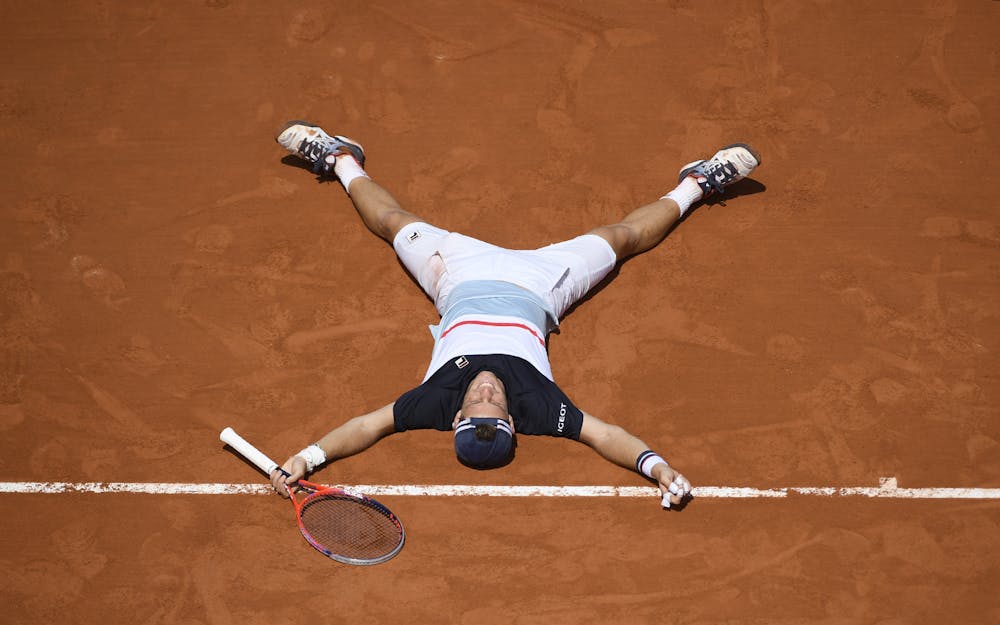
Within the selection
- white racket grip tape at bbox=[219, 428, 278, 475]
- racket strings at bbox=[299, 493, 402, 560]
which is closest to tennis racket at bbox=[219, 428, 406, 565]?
racket strings at bbox=[299, 493, 402, 560]

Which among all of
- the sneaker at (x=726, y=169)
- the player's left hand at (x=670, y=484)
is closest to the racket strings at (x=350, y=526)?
the player's left hand at (x=670, y=484)

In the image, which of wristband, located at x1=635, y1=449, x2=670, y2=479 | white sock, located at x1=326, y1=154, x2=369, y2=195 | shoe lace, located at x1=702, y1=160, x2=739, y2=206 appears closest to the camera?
wristband, located at x1=635, y1=449, x2=670, y2=479

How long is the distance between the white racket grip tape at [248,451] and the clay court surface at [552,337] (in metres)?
0.27

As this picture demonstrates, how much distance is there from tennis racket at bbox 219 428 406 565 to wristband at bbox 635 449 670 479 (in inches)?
73.1

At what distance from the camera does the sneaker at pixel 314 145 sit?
361 inches

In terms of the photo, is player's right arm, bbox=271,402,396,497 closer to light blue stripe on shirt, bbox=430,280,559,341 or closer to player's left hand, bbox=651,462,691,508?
light blue stripe on shirt, bbox=430,280,559,341

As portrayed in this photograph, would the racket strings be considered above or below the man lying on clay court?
below

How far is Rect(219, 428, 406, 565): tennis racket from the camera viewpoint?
23.6 ft

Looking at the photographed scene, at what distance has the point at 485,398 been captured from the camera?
744 centimetres

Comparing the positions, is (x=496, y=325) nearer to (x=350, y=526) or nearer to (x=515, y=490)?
(x=515, y=490)

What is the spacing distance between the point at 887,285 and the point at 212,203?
20.4 ft

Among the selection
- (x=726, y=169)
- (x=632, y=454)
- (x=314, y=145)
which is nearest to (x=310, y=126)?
(x=314, y=145)

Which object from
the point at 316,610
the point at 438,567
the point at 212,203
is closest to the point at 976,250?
the point at 438,567

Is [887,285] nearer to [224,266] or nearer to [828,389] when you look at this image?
[828,389]
